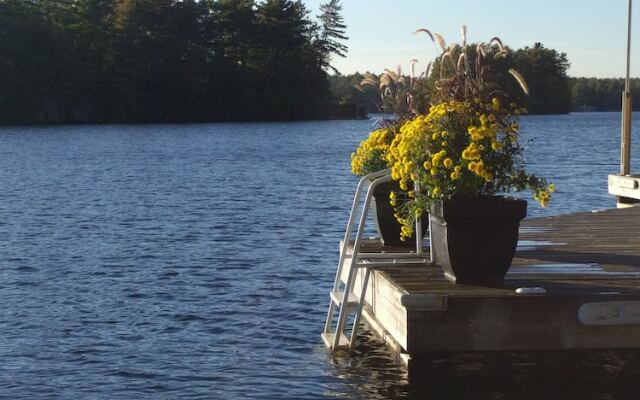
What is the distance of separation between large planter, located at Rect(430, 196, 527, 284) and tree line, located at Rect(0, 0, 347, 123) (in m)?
104

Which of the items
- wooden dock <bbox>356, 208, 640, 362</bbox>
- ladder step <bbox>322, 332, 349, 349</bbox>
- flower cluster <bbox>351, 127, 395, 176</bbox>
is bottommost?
ladder step <bbox>322, 332, 349, 349</bbox>

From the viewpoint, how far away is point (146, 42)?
11956 cm

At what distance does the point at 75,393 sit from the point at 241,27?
120m

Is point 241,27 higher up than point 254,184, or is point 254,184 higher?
point 241,27

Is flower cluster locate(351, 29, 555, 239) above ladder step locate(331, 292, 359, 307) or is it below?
above

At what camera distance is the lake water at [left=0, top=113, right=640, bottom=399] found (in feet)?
29.6

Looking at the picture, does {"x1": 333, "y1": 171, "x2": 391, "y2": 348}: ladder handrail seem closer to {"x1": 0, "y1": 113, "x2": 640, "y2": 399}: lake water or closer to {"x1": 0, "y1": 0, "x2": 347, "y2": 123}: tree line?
{"x1": 0, "y1": 113, "x2": 640, "y2": 399}: lake water

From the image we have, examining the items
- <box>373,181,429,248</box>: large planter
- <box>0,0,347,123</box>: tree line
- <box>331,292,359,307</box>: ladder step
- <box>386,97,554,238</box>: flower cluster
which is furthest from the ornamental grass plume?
<box>0,0,347,123</box>: tree line

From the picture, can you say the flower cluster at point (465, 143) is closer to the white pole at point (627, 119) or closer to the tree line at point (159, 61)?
the white pole at point (627, 119)

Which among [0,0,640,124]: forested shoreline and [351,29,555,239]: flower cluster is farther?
[0,0,640,124]: forested shoreline

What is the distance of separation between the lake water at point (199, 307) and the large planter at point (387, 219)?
3.22ft

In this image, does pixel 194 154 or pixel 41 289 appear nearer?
pixel 41 289

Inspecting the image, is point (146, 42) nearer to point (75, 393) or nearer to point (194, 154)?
point (194, 154)

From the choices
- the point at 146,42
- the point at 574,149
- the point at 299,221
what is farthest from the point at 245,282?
the point at 146,42
